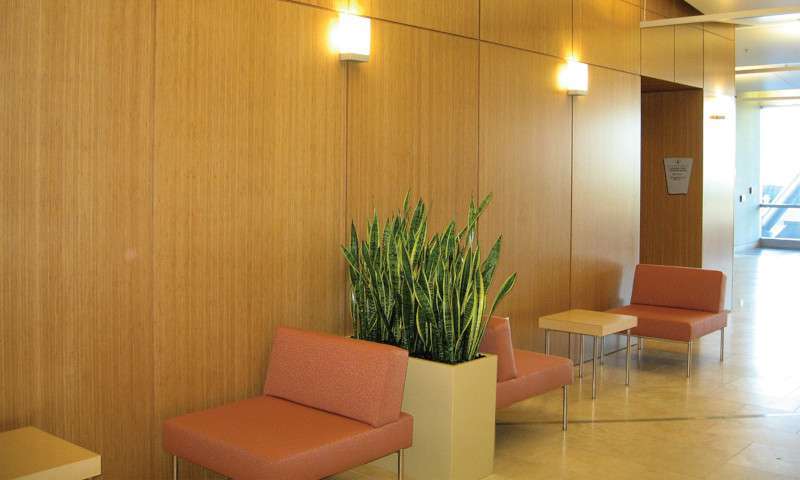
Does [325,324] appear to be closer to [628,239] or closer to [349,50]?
[349,50]

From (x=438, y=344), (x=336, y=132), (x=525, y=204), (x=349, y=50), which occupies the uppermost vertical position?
(x=349, y=50)

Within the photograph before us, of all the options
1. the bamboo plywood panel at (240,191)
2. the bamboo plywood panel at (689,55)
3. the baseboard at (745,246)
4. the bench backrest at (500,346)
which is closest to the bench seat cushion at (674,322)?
the bench backrest at (500,346)

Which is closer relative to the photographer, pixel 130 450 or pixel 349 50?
pixel 130 450

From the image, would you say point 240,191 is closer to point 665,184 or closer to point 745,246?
point 665,184

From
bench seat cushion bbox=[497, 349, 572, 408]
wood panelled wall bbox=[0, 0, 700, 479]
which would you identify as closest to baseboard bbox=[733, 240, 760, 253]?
wood panelled wall bbox=[0, 0, 700, 479]

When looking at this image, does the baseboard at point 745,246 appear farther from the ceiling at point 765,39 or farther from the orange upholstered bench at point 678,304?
the orange upholstered bench at point 678,304

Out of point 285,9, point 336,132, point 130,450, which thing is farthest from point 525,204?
point 130,450

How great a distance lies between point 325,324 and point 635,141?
4070mm

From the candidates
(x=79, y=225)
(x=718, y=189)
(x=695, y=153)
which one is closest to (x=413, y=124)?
(x=79, y=225)

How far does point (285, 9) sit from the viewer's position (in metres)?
4.32

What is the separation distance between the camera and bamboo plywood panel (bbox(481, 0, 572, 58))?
5734 mm

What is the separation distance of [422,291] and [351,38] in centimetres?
148

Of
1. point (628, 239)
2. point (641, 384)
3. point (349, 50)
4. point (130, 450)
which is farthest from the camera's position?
point (628, 239)

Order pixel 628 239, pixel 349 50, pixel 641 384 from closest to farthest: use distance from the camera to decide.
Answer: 1. pixel 349 50
2. pixel 641 384
3. pixel 628 239
